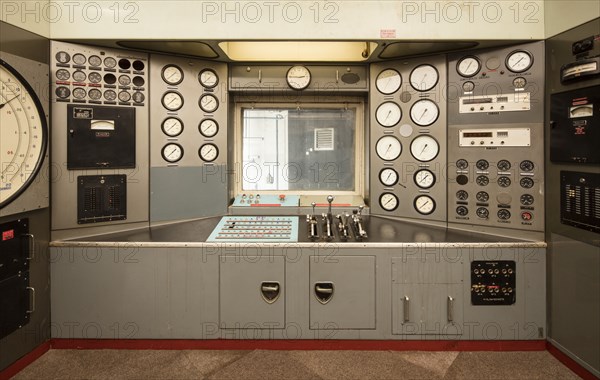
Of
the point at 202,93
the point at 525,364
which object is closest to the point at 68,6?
the point at 202,93

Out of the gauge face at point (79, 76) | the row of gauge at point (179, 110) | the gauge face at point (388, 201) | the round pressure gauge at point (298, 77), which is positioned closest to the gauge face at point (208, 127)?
the row of gauge at point (179, 110)

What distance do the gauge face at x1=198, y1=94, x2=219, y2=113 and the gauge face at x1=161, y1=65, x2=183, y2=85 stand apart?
201 millimetres

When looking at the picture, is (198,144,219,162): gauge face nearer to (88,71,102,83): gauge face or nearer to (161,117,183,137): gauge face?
(161,117,183,137): gauge face

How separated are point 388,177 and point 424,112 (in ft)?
1.74

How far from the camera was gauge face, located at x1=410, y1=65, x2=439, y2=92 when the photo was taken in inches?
94.4

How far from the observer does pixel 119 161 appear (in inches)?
90.0

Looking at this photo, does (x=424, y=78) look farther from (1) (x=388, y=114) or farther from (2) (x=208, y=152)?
(2) (x=208, y=152)

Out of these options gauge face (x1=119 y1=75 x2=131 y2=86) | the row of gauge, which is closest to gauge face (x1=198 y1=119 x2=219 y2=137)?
the row of gauge

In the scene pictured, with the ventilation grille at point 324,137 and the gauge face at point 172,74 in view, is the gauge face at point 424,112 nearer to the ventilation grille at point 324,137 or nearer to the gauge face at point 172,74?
the ventilation grille at point 324,137

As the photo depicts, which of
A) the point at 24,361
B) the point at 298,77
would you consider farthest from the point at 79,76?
the point at 24,361

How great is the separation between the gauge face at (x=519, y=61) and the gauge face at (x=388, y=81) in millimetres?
688

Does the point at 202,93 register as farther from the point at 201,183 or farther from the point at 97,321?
the point at 97,321

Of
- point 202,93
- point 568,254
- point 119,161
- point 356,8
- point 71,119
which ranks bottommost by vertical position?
point 568,254

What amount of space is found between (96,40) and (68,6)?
242mm
